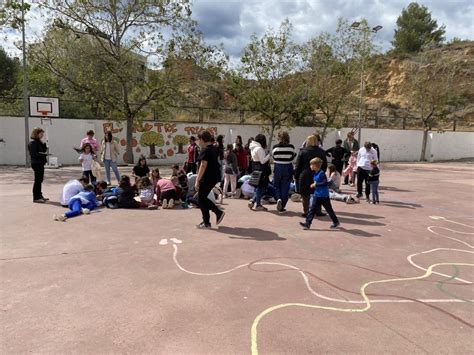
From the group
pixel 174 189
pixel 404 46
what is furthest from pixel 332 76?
pixel 404 46

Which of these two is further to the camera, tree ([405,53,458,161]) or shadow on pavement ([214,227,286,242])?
tree ([405,53,458,161])

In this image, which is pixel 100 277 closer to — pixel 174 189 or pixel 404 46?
pixel 174 189

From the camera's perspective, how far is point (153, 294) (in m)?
4.18

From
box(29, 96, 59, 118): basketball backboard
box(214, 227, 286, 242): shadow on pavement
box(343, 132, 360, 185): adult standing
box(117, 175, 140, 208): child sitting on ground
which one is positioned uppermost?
box(29, 96, 59, 118): basketball backboard

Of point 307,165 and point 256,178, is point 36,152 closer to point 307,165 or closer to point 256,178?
point 256,178

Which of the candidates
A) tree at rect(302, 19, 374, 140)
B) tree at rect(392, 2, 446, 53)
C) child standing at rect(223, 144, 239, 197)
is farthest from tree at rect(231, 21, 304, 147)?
tree at rect(392, 2, 446, 53)

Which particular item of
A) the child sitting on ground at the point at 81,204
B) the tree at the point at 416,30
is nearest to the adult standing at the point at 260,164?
the child sitting on ground at the point at 81,204

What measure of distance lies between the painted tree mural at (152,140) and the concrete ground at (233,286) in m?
14.4

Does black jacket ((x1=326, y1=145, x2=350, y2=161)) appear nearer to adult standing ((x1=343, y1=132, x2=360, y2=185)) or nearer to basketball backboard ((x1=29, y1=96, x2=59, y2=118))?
adult standing ((x1=343, y1=132, x2=360, y2=185))

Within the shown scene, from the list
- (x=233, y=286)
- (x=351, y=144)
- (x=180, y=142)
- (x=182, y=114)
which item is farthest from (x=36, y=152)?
(x=182, y=114)

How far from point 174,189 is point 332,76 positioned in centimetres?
→ 1864

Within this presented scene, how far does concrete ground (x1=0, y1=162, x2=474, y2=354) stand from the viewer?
130 inches

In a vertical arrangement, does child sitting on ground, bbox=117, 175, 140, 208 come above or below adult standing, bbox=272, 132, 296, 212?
below

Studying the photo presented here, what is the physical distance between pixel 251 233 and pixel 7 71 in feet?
99.9
